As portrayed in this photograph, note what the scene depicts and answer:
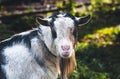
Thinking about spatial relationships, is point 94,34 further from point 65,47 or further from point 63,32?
point 65,47

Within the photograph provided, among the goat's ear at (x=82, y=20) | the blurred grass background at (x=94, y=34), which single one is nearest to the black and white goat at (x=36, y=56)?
the goat's ear at (x=82, y=20)

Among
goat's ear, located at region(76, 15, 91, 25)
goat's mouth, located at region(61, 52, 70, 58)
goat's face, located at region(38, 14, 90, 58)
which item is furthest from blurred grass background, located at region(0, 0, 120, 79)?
goat's mouth, located at region(61, 52, 70, 58)

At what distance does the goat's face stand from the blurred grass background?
3.23m

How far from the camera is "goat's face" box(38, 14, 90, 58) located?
6.11 m

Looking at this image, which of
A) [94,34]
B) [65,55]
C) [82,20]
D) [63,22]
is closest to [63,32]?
[63,22]

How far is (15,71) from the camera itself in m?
6.64

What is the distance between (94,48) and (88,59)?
0.85 metres

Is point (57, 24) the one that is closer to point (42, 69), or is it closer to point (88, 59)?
point (42, 69)

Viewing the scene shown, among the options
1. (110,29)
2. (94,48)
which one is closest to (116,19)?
(110,29)

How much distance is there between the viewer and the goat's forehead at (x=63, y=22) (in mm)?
6254

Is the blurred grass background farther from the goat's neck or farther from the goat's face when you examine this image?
the goat's face

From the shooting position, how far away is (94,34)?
46.1ft

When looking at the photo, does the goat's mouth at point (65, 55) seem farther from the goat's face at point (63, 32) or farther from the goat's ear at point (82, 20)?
the goat's ear at point (82, 20)

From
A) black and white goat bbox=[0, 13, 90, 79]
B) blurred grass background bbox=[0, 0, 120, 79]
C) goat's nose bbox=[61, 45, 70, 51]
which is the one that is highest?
goat's nose bbox=[61, 45, 70, 51]
